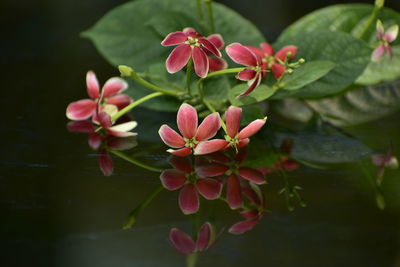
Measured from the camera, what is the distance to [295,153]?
71cm

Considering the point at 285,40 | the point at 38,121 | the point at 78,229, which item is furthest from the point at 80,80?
the point at 78,229

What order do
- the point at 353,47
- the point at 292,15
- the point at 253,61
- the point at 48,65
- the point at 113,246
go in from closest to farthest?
the point at 113,246 → the point at 253,61 → the point at 353,47 → the point at 48,65 → the point at 292,15

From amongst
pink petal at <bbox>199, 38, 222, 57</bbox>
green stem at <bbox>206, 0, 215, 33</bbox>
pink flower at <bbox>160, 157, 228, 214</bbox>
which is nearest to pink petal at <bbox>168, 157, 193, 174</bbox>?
pink flower at <bbox>160, 157, 228, 214</bbox>

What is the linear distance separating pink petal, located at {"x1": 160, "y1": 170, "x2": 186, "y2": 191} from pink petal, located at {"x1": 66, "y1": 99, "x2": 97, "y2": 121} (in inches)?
6.4

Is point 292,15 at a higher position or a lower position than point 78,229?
lower

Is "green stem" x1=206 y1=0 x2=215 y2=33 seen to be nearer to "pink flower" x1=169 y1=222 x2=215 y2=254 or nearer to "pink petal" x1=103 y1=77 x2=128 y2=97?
"pink petal" x1=103 y1=77 x2=128 y2=97

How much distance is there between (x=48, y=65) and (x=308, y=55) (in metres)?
0.42

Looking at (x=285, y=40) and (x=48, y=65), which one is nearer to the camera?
(x=285, y=40)

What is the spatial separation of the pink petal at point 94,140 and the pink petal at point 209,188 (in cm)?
14

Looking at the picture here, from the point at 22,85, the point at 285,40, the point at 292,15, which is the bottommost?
the point at 292,15

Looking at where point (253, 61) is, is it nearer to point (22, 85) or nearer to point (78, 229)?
point (78, 229)

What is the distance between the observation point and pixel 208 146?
641 mm

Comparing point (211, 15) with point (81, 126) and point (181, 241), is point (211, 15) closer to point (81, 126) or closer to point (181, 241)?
point (81, 126)

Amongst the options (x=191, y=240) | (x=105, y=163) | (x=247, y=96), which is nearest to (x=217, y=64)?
(x=247, y=96)
